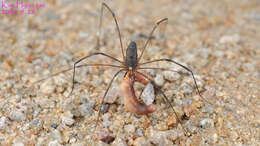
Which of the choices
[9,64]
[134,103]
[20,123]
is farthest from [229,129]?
[9,64]

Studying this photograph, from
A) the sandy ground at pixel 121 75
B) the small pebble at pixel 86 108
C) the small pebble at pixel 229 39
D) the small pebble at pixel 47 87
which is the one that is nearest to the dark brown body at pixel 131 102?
the sandy ground at pixel 121 75

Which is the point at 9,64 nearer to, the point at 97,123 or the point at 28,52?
the point at 28,52

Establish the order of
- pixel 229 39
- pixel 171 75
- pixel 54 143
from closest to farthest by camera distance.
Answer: pixel 54 143 < pixel 171 75 < pixel 229 39

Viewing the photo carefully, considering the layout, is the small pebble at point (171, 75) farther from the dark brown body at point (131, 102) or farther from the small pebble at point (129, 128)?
the small pebble at point (129, 128)

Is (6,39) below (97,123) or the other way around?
the other way around

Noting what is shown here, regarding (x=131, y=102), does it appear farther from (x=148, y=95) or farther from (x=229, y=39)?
(x=229, y=39)

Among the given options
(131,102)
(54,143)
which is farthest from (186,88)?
(54,143)
